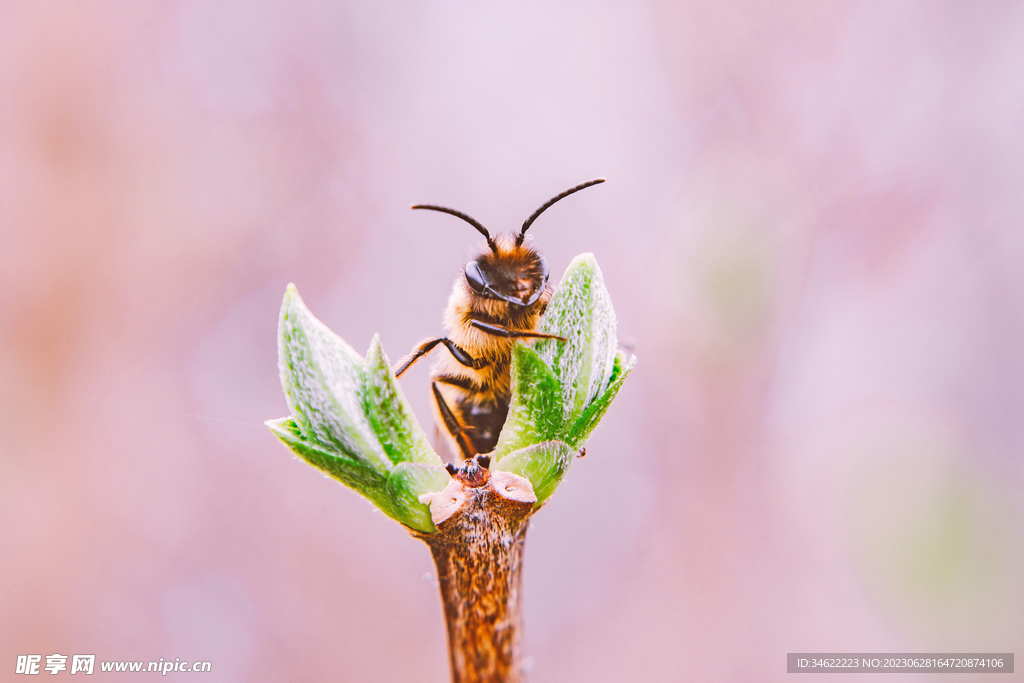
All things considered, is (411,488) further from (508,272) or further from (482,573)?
(508,272)

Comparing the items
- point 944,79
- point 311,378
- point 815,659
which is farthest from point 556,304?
point 944,79

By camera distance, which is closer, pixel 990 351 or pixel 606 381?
pixel 606 381

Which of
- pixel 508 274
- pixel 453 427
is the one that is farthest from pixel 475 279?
pixel 453 427

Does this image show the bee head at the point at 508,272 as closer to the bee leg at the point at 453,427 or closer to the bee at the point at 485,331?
the bee at the point at 485,331

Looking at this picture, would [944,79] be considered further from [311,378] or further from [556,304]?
[311,378]

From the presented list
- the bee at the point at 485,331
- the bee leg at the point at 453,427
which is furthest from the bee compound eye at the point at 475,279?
the bee leg at the point at 453,427
